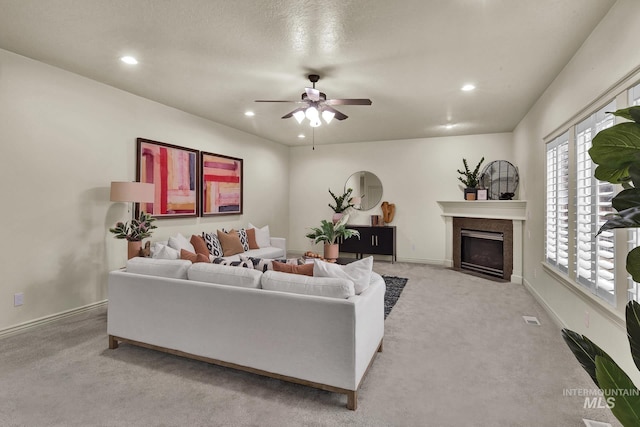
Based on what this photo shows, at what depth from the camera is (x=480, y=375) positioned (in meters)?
2.43

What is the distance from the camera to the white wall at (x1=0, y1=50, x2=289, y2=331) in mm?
3138

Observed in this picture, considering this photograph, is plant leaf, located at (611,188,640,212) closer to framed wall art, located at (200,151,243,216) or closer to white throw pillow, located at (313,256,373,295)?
white throw pillow, located at (313,256,373,295)

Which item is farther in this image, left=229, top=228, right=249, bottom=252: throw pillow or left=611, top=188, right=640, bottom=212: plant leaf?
left=229, top=228, right=249, bottom=252: throw pillow

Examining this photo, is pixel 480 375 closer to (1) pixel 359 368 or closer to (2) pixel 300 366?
(1) pixel 359 368

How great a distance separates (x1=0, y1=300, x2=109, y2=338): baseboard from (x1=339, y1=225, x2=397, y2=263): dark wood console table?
463 cm

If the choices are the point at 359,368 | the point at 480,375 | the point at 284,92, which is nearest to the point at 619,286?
the point at 480,375

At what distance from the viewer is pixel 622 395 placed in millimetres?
865

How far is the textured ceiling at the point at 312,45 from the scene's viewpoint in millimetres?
2375

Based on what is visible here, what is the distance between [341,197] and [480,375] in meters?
5.43

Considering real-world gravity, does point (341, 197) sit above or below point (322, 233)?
above

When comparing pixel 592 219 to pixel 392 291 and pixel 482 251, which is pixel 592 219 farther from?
pixel 482 251

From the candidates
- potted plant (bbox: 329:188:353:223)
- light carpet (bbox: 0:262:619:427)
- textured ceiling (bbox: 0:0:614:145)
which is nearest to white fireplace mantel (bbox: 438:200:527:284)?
textured ceiling (bbox: 0:0:614:145)

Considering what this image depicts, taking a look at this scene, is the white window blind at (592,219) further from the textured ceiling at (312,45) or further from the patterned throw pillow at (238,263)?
the patterned throw pillow at (238,263)

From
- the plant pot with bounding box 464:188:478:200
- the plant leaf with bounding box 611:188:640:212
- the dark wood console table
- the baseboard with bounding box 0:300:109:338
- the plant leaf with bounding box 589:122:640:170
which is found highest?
the plant pot with bounding box 464:188:478:200
